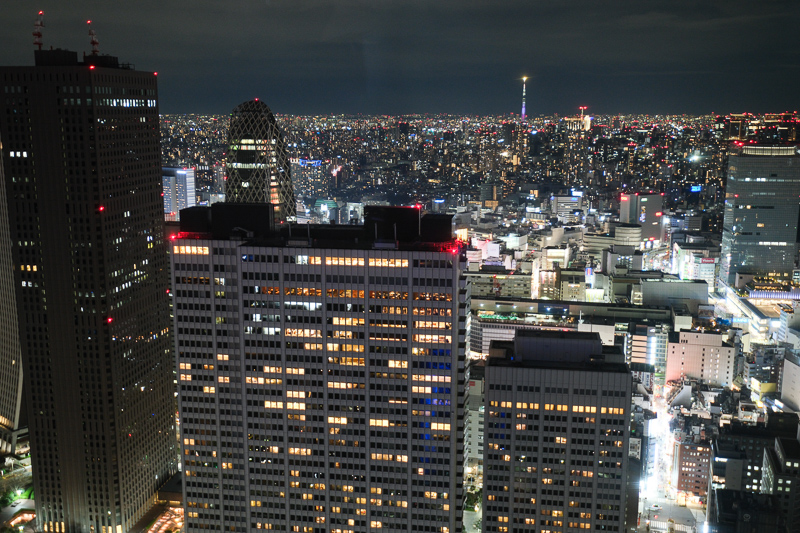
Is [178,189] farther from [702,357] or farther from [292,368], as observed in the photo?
[702,357]

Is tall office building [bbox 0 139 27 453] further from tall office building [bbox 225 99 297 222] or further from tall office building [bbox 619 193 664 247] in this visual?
tall office building [bbox 619 193 664 247]

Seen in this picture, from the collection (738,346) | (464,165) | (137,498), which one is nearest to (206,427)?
(137,498)

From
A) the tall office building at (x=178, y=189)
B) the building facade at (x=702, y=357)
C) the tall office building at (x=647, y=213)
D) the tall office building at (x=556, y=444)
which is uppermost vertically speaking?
the tall office building at (x=178, y=189)

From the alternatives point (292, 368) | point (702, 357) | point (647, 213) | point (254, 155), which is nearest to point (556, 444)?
point (292, 368)

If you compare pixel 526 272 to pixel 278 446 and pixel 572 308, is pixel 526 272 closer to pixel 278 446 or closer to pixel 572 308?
pixel 572 308

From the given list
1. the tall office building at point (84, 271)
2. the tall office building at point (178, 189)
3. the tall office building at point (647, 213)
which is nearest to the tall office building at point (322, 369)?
the tall office building at point (84, 271)

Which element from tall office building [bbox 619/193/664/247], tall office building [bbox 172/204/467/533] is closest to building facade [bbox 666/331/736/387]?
tall office building [bbox 172/204/467/533]

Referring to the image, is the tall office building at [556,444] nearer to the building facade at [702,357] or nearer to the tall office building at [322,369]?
the tall office building at [322,369]
